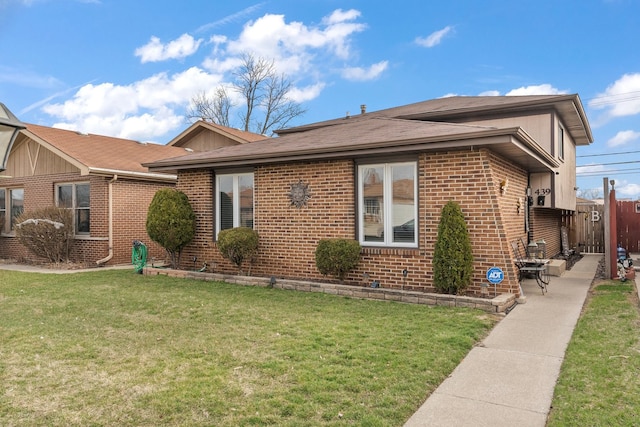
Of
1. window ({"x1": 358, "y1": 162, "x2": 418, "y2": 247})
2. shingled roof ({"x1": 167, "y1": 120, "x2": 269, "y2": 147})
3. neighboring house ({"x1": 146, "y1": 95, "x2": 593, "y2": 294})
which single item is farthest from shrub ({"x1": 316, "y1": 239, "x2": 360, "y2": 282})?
shingled roof ({"x1": 167, "y1": 120, "x2": 269, "y2": 147})

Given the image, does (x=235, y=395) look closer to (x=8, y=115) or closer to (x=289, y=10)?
(x=8, y=115)

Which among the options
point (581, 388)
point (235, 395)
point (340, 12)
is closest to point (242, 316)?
point (235, 395)

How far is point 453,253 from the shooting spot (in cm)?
718

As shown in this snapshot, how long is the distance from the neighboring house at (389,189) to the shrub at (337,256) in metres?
0.28

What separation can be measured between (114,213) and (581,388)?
1262 cm

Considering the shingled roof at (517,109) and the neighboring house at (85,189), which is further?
the neighboring house at (85,189)

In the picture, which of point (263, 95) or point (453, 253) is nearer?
point (453, 253)

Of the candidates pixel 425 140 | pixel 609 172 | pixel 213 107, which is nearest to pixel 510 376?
pixel 425 140

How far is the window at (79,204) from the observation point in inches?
538

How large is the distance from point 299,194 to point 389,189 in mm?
1952

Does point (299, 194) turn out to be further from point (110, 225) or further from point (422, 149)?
point (110, 225)

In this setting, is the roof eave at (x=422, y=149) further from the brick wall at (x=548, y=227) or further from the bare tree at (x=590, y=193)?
the bare tree at (x=590, y=193)

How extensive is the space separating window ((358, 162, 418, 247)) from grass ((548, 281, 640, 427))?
123 inches

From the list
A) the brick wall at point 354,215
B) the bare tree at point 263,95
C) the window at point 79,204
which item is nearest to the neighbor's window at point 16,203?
the window at point 79,204
